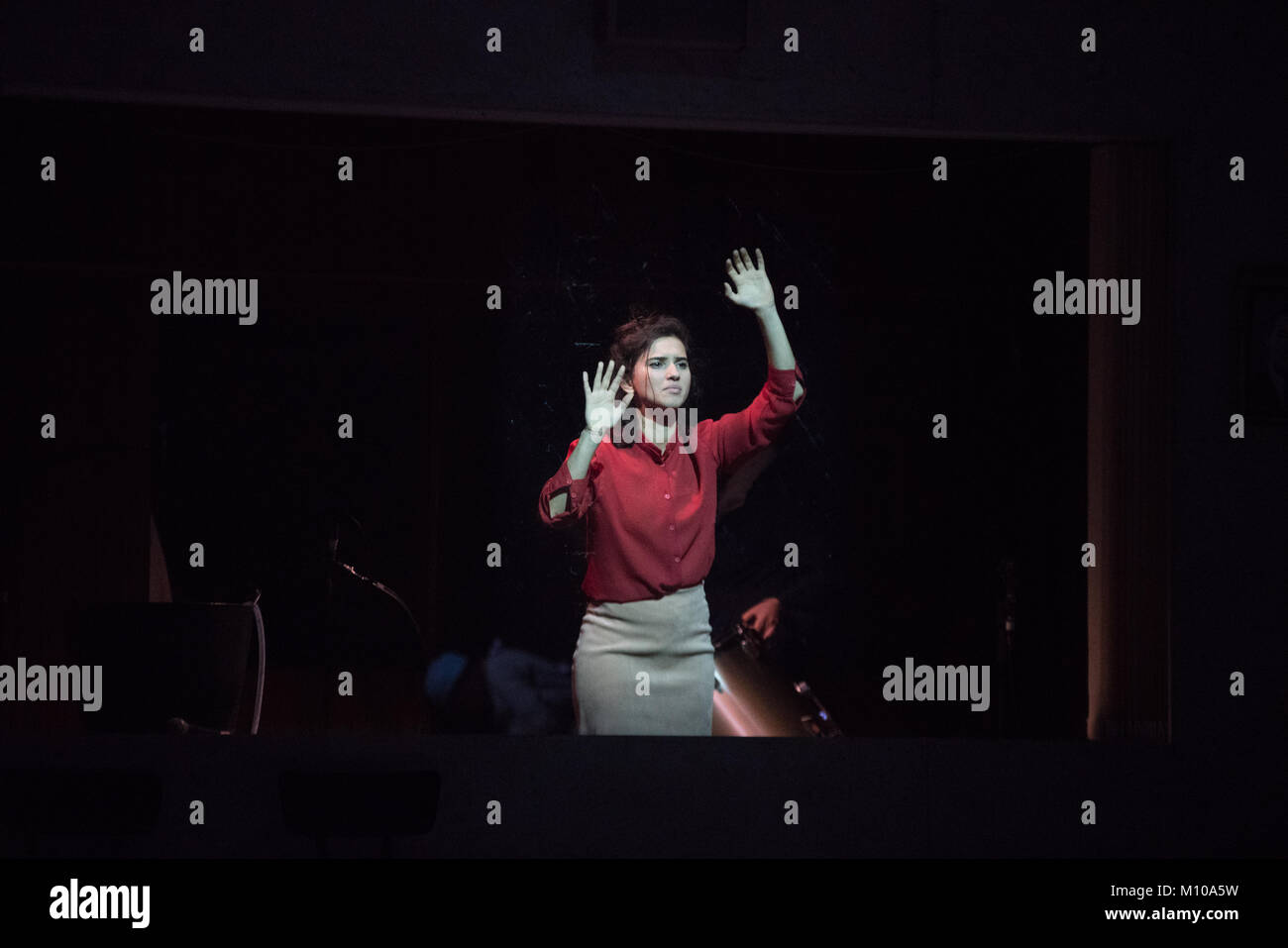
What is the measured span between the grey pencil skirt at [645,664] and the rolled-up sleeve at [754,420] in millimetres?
452

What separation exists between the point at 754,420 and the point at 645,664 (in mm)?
861

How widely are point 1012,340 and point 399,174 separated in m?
2.08

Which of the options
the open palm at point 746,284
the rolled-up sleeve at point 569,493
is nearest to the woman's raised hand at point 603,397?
the rolled-up sleeve at point 569,493

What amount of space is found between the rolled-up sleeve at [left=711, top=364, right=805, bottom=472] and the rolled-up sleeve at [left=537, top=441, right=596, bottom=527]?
42cm

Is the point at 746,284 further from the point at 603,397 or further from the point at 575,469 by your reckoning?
the point at 575,469

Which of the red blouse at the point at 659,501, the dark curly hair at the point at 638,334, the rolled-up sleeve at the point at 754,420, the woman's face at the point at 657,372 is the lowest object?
→ the red blouse at the point at 659,501

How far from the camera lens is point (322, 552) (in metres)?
3.91

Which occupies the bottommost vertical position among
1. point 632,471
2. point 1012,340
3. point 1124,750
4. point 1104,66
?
point 1124,750

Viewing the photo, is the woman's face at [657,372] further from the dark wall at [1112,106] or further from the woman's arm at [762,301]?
the dark wall at [1112,106]

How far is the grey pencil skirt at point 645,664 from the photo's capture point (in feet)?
13.0

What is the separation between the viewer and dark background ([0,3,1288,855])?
3926mm

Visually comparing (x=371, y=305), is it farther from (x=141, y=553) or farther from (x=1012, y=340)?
(x=1012, y=340)
